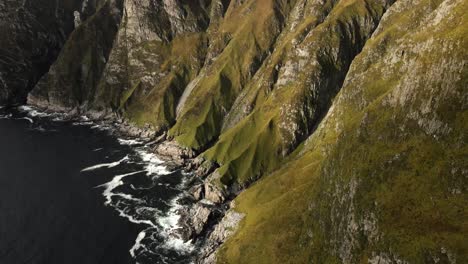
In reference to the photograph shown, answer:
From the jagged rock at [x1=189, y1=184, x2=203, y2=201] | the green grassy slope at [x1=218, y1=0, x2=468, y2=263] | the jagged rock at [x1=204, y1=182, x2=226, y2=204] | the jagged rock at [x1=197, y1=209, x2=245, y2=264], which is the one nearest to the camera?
the green grassy slope at [x1=218, y1=0, x2=468, y2=263]

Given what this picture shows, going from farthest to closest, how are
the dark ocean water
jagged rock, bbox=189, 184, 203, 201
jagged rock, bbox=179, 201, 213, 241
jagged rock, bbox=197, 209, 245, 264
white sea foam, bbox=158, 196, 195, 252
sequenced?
jagged rock, bbox=189, 184, 203, 201, jagged rock, bbox=179, 201, 213, 241, white sea foam, bbox=158, 196, 195, 252, the dark ocean water, jagged rock, bbox=197, 209, 245, 264

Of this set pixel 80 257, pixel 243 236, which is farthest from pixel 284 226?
pixel 80 257

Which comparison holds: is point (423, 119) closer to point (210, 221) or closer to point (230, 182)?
point (210, 221)

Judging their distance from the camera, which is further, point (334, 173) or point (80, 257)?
point (80, 257)

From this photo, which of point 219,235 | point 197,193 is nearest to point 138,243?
point 219,235

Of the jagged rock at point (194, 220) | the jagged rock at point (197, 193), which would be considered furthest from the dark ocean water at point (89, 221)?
the jagged rock at point (197, 193)

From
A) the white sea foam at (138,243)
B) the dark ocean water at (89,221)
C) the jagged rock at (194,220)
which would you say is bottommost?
the jagged rock at (194,220)

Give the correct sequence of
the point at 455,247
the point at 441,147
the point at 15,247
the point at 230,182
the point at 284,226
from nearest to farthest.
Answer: the point at 455,247, the point at 441,147, the point at 284,226, the point at 15,247, the point at 230,182

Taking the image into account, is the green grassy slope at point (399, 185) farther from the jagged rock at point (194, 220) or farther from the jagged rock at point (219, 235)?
the jagged rock at point (194, 220)

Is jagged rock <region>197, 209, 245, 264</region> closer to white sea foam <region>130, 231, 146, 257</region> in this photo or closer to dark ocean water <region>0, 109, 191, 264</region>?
dark ocean water <region>0, 109, 191, 264</region>

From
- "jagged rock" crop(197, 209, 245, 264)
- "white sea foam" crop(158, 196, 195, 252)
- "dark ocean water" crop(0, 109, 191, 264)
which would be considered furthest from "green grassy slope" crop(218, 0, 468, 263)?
"dark ocean water" crop(0, 109, 191, 264)

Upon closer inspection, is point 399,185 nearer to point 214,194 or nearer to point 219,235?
point 219,235
